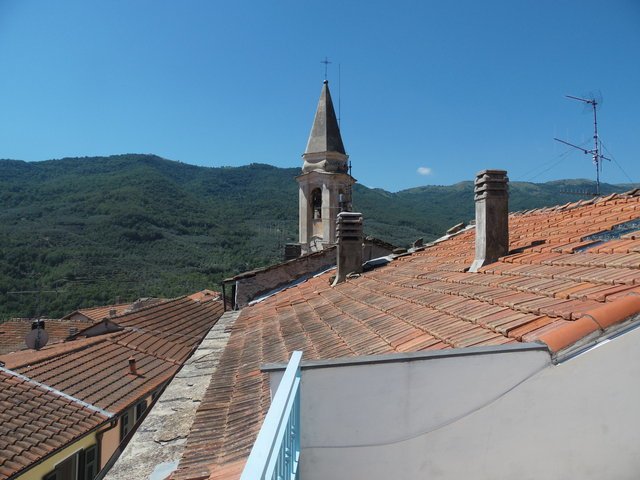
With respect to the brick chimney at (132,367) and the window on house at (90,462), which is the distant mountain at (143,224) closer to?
the brick chimney at (132,367)

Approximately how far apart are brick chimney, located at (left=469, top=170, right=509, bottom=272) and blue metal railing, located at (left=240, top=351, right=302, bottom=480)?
11.7 ft

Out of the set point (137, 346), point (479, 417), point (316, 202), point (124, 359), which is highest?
point (316, 202)

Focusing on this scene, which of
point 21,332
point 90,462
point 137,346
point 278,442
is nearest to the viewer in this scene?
point 278,442

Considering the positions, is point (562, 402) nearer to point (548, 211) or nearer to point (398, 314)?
point (398, 314)

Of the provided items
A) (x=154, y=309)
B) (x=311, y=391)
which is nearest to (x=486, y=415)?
(x=311, y=391)

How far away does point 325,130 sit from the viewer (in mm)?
15508

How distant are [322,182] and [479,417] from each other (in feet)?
41.2

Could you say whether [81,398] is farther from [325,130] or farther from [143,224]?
[143,224]

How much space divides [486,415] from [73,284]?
6185cm

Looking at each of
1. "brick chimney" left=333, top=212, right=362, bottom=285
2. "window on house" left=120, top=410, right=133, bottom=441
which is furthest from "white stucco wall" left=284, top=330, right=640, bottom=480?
"window on house" left=120, top=410, right=133, bottom=441

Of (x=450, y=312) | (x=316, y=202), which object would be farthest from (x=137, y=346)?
(x=450, y=312)

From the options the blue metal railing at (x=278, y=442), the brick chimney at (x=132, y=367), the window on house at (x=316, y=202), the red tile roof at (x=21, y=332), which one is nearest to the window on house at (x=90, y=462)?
the brick chimney at (x=132, y=367)

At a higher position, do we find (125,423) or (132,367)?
(132,367)

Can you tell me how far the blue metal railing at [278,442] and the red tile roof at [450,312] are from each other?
0.56 metres
